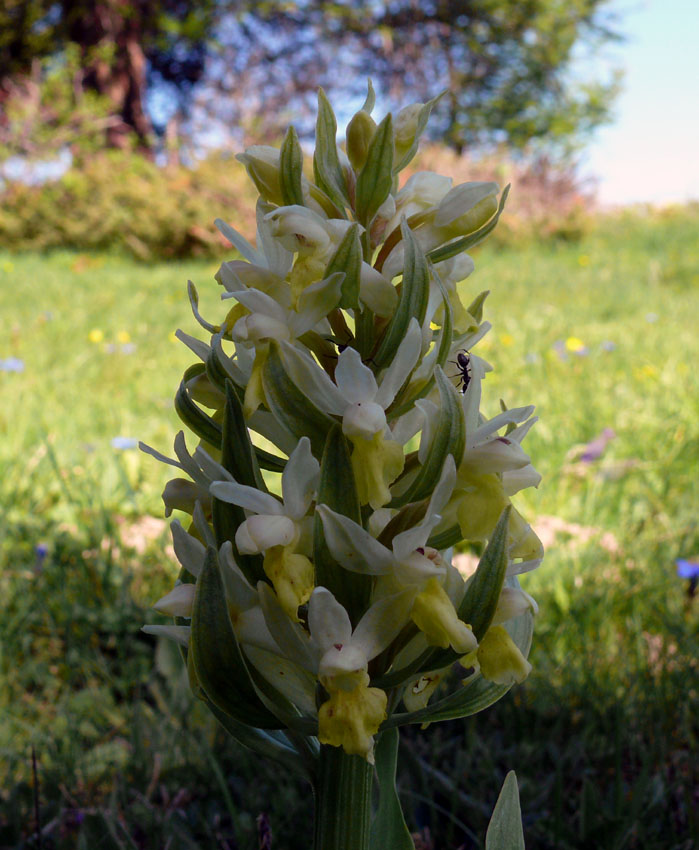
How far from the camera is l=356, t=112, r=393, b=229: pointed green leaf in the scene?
77 centimetres

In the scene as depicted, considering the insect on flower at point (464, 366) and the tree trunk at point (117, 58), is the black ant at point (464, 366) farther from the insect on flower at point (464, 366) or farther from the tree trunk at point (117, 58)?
the tree trunk at point (117, 58)

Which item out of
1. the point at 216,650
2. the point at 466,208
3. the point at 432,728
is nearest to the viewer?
the point at 216,650

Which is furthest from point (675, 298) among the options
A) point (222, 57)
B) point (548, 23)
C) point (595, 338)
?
point (222, 57)

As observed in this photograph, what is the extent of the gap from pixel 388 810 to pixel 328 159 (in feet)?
2.10

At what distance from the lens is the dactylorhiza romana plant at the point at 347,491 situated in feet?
2.17

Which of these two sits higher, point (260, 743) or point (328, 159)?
point (328, 159)

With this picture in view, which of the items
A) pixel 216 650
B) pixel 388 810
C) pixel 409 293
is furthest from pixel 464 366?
pixel 388 810

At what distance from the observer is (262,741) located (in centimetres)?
75

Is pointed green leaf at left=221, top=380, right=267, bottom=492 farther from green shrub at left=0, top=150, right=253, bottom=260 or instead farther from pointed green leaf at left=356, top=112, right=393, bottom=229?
green shrub at left=0, top=150, right=253, bottom=260

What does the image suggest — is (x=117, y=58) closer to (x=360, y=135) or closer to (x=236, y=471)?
(x=360, y=135)

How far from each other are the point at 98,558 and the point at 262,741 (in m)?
1.35

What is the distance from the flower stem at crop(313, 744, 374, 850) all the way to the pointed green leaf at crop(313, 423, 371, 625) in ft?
0.55

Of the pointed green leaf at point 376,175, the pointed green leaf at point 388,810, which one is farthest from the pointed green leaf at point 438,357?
the pointed green leaf at point 388,810

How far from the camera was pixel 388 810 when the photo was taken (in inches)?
32.2
